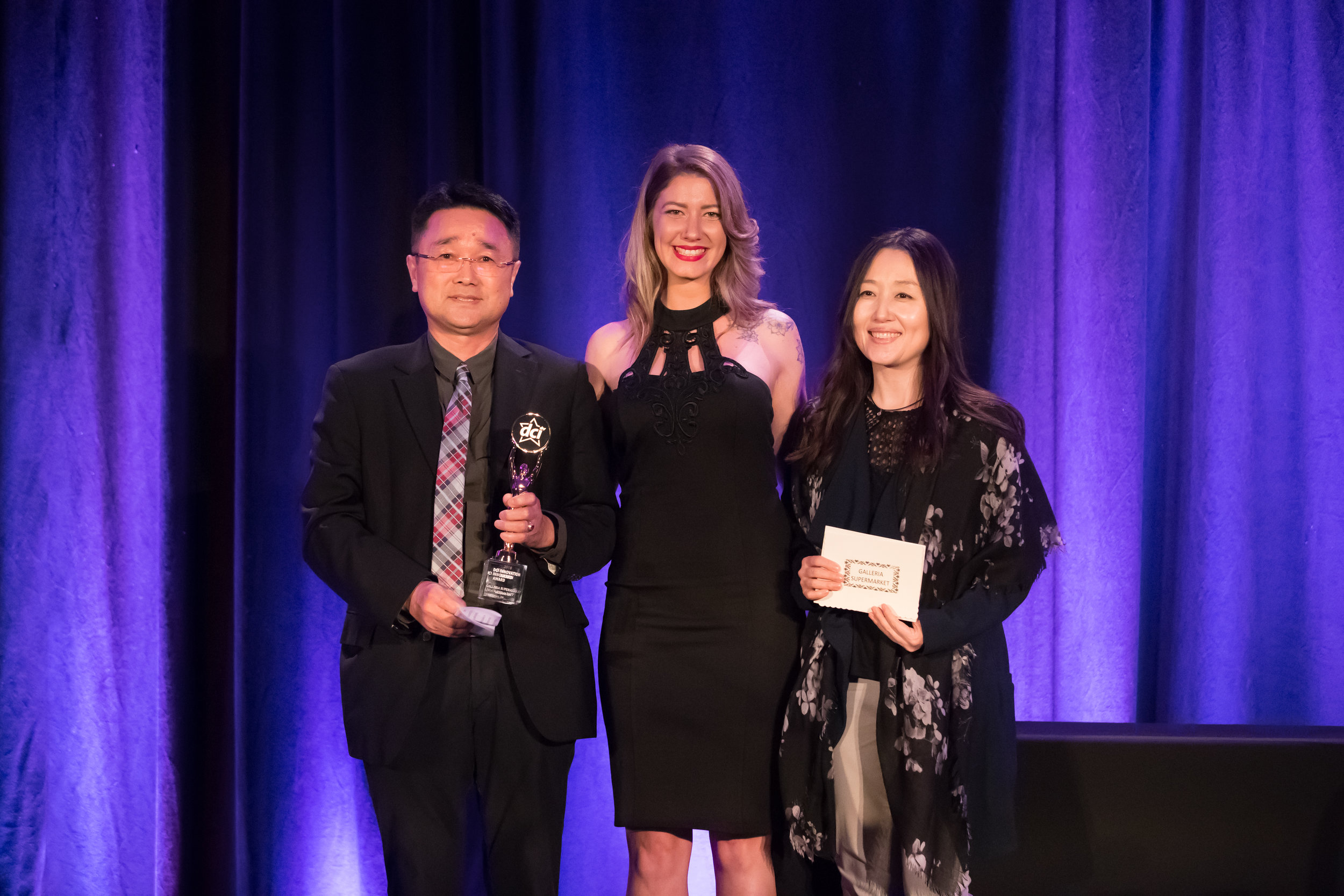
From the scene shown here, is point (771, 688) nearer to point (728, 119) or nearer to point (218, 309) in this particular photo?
point (728, 119)

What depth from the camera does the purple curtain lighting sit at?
2934 mm

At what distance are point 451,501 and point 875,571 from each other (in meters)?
0.92

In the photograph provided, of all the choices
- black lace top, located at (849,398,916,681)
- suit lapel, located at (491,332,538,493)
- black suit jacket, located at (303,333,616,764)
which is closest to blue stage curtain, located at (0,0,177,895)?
black suit jacket, located at (303,333,616,764)

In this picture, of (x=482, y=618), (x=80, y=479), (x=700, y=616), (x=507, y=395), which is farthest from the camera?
(x=80, y=479)

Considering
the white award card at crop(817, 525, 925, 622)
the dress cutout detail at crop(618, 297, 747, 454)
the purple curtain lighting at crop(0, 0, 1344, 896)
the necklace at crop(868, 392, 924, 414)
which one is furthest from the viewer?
the purple curtain lighting at crop(0, 0, 1344, 896)

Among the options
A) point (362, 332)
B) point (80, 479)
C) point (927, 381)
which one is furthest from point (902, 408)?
point (80, 479)

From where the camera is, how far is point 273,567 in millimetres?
2949

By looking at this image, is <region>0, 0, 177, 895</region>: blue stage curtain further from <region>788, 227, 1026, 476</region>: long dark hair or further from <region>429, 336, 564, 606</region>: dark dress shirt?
<region>788, 227, 1026, 476</region>: long dark hair

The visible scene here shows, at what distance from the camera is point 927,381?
7.08 feet

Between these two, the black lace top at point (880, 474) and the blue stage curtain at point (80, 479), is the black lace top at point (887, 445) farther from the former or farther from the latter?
the blue stage curtain at point (80, 479)

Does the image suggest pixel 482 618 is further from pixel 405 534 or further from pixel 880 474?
pixel 880 474

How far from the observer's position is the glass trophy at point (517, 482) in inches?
73.0

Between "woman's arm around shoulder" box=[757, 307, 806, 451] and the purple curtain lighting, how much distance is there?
0.83 meters

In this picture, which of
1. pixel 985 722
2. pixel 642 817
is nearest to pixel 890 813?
pixel 985 722
